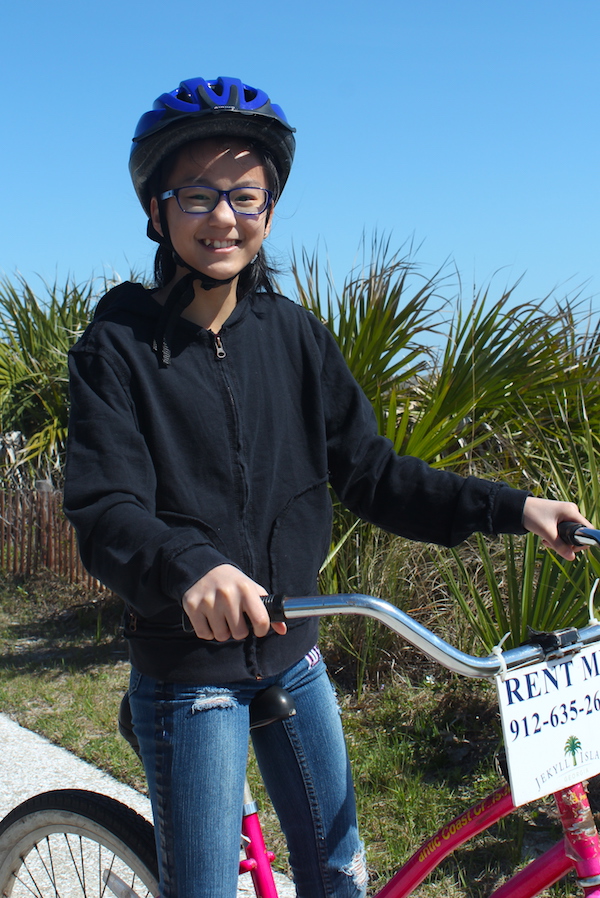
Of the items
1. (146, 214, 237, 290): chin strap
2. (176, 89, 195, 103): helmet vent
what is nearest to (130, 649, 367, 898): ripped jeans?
(146, 214, 237, 290): chin strap

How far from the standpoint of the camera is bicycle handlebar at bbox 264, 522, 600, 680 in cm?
131

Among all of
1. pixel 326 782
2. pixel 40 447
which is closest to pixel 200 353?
pixel 326 782

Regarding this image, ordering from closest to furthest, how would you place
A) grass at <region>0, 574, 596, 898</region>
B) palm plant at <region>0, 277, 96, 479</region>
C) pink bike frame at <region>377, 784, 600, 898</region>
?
pink bike frame at <region>377, 784, 600, 898</region>
grass at <region>0, 574, 596, 898</region>
palm plant at <region>0, 277, 96, 479</region>

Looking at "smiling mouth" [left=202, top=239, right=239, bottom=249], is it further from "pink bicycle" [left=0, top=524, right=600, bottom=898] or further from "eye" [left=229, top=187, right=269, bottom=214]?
"pink bicycle" [left=0, top=524, right=600, bottom=898]

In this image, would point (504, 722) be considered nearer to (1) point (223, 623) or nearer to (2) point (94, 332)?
(1) point (223, 623)

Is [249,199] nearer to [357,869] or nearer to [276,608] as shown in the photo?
[276,608]

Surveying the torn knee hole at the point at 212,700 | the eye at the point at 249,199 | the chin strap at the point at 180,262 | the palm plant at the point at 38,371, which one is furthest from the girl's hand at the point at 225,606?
the palm plant at the point at 38,371

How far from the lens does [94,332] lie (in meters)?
1.70

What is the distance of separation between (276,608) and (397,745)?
2.65 m

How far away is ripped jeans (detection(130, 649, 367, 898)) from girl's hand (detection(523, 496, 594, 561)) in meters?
0.56

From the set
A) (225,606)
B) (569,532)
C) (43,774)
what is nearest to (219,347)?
(225,606)

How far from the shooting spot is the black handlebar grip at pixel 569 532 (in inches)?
64.4

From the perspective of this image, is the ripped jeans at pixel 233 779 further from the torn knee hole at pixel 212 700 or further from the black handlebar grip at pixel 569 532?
the black handlebar grip at pixel 569 532

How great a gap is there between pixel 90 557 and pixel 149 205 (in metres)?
0.86
